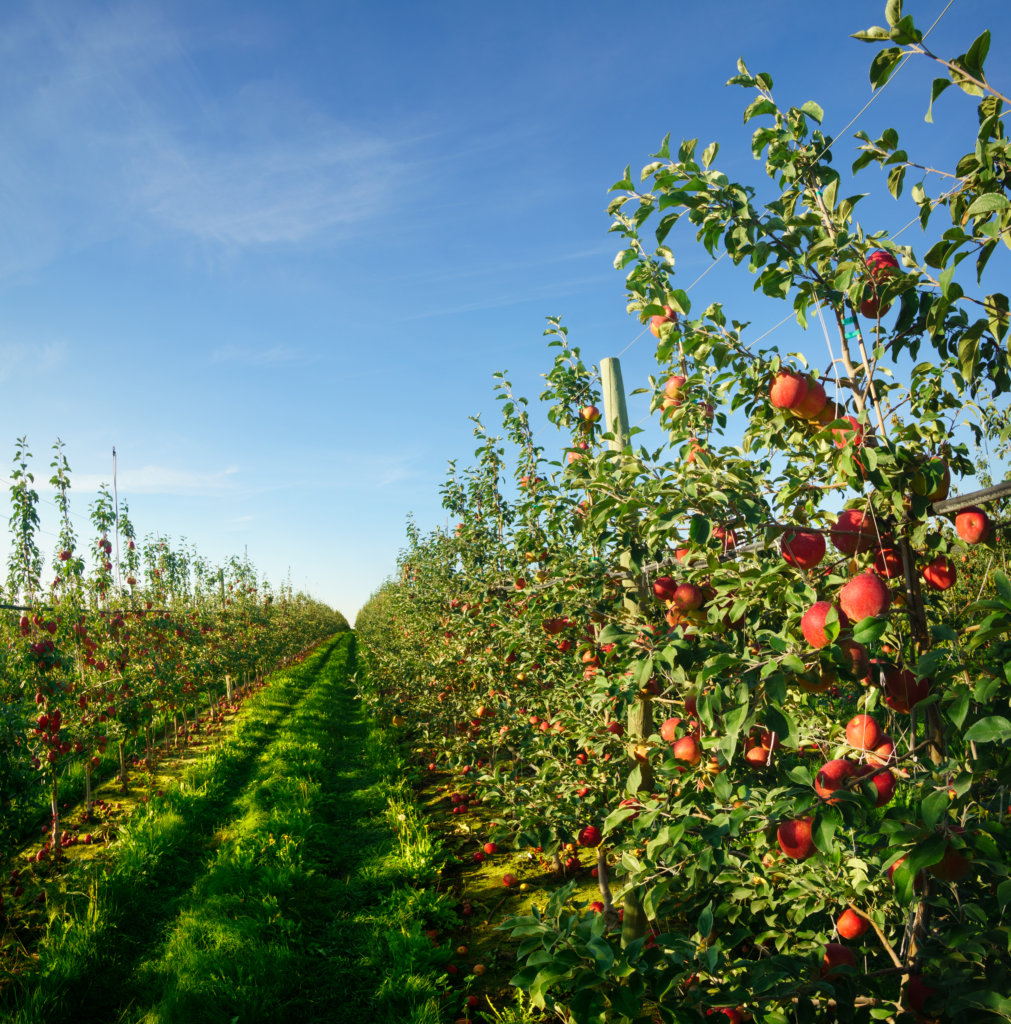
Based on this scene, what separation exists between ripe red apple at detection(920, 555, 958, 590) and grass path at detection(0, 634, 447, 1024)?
10.2 feet

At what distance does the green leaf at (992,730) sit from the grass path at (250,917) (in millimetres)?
3123

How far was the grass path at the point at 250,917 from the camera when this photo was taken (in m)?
3.39

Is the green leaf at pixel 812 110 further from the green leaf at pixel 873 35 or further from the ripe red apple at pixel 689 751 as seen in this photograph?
the ripe red apple at pixel 689 751

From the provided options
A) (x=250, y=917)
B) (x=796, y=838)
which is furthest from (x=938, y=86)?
(x=250, y=917)

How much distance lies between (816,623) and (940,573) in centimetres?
64

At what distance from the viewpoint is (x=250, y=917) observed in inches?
163

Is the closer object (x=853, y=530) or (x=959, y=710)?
(x=959, y=710)

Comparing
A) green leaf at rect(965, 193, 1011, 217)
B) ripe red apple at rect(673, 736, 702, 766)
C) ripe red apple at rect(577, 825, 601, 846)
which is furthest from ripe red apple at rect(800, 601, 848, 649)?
ripe red apple at rect(577, 825, 601, 846)

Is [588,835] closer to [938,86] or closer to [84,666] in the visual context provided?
[938,86]

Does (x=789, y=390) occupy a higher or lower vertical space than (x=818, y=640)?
higher

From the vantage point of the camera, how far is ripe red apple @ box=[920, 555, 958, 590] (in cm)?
175

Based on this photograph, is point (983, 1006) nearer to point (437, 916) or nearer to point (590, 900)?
point (590, 900)

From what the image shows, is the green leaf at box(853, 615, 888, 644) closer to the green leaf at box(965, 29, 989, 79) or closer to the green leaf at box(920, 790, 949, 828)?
the green leaf at box(920, 790, 949, 828)

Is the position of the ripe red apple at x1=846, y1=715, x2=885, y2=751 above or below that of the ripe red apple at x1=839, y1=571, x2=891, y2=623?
below
